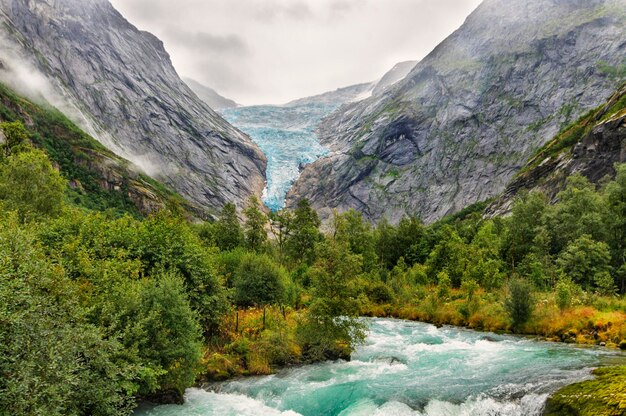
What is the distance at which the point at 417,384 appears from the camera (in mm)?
21266

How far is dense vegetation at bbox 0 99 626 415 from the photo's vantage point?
13000mm

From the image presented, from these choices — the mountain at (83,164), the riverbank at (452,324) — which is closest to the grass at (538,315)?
the riverbank at (452,324)

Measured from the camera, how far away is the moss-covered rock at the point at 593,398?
12.7 meters

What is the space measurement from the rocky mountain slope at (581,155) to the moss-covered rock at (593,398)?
67644mm

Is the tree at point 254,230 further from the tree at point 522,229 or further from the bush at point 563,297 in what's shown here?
the bush at point 563,297

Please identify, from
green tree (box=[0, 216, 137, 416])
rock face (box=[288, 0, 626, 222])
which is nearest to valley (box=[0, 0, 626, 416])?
green tree (box=[0, 216, 137, 416])

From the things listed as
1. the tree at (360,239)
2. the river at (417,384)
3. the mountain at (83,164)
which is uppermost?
the mountain at (83,164)

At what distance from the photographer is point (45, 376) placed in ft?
37.8

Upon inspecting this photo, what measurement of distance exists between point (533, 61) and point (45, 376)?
201309mm

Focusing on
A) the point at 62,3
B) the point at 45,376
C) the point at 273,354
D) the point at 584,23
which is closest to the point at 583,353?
the point at 273,354

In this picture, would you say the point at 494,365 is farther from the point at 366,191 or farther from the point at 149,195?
the point at 366,191

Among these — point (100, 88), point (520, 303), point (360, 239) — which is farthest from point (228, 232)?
point (100, 88)

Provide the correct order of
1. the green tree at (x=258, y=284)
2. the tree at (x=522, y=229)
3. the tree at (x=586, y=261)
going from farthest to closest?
the tree at (x=522, y=229) < the tree at (x=586, y=261) < the green tree at (x=258, y=284)

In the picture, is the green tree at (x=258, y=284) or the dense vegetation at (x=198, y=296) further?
the green tree at (x=258, y=284)
